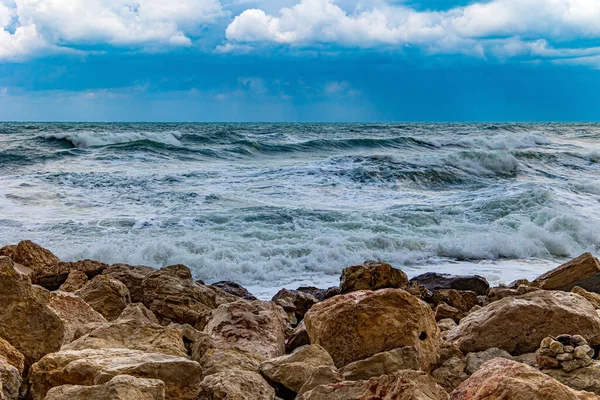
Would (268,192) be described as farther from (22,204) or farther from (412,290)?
(412,290)

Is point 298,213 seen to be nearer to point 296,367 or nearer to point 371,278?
point 371,278

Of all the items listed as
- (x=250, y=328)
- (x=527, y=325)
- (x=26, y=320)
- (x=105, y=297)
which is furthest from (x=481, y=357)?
(x=105, y=297)

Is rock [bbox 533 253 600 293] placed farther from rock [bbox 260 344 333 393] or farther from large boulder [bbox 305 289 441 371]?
rock [bbox 260 344 333 393]

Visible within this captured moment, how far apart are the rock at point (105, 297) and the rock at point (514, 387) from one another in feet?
9.08

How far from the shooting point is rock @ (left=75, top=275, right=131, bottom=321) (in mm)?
4352

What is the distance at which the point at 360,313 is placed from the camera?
10.5ft

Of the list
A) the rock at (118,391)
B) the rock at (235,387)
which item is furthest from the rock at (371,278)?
the rock at (118,391)

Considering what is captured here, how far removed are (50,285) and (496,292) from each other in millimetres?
3982

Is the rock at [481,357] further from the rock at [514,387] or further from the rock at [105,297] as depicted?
the rock at [105,297]

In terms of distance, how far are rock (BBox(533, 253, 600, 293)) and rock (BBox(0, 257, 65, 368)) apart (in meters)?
4.45

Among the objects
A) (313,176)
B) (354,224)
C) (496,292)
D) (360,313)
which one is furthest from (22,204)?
(360,313)

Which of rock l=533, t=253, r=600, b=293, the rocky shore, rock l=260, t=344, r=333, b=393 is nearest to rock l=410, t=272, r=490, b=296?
rock l=533, t=253, r=600, b=293

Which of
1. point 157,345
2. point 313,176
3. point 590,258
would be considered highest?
point 157,345

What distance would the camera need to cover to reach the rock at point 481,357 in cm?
314
